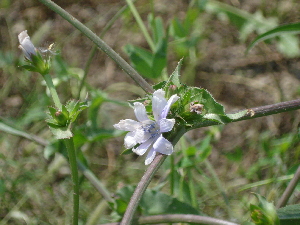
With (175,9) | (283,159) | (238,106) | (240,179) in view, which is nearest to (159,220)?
(283,159)

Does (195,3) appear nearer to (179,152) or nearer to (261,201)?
(179,152)

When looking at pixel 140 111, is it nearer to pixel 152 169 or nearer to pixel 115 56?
pixel 152 169

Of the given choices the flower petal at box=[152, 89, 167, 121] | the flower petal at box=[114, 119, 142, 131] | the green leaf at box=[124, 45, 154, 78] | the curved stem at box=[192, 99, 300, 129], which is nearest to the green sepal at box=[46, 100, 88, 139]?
the flower petal at box=[114, 119, 142, 131]

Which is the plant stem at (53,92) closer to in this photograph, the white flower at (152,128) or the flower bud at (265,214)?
the white flower at (152,128)

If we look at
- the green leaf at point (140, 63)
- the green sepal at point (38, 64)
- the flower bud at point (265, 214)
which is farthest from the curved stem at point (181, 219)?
the green leaf at point (140, 63)

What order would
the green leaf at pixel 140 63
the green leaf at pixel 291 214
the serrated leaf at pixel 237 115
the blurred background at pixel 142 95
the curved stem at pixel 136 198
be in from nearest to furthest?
the curved stem at pixel 136 198, the serrated leaf at pixel 237 115, the green leaf at pixel 291 214, the green leaf at pixel 140 63, the blurred background at pixel 142 95

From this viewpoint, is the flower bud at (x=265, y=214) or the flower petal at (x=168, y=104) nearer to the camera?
the flower petal at (x=168, y=104)
